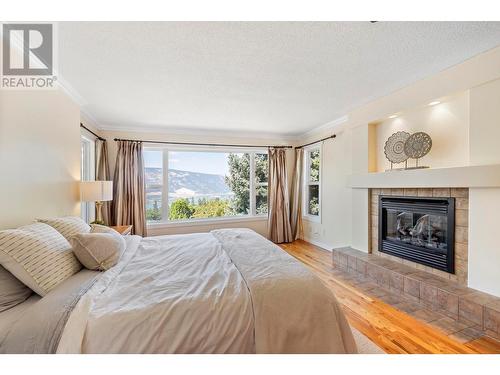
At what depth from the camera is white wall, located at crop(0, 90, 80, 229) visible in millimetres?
1623

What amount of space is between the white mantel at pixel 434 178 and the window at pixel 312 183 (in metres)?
1.33

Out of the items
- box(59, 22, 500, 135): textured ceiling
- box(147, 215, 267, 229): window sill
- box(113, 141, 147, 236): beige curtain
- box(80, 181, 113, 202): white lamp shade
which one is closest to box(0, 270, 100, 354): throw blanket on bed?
box(59, 22, 500, 135): textured ceiling

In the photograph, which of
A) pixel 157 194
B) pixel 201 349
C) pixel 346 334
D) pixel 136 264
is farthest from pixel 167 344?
pixel 157 194

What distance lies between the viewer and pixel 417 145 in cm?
268

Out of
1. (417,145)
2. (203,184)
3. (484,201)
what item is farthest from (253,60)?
(203,184)

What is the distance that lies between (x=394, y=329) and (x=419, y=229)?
53.3 inches

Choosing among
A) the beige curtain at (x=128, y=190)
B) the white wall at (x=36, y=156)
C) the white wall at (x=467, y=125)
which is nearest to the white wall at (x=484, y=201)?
the white wall at (x=467, y=125)

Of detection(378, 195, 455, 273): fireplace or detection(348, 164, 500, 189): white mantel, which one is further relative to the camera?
detection(378, 195, 455, 273): fireplace

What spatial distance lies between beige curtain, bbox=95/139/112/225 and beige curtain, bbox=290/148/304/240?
3.62 metres

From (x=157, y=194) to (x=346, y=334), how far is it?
405 centimetres

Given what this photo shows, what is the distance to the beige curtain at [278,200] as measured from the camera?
16.3 feet

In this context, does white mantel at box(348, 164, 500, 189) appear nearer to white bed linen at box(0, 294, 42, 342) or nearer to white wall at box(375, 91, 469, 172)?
white wall at box(375, 91, 469, 172)

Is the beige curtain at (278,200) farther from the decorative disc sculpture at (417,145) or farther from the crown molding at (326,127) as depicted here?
the decorative disc sculpture at (417,145)
